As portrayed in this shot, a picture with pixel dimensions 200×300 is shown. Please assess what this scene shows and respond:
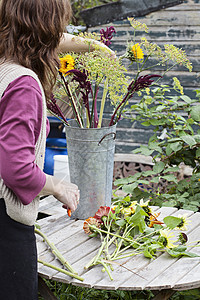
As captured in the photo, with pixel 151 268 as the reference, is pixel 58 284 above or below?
below

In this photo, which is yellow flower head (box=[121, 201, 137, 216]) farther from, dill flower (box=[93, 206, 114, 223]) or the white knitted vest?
the white knitted vest

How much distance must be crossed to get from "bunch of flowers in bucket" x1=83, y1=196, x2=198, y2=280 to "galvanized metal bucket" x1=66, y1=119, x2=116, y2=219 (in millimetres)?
114

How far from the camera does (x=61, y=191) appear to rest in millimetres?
1280

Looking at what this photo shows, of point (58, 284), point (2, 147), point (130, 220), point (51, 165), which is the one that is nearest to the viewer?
point (2, 147)

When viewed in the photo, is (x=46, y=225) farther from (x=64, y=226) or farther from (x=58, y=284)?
(x=58, y=284)

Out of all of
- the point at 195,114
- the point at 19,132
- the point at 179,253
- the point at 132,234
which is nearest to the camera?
the point at 19,132

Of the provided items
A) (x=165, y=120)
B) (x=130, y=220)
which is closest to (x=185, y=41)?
(x=165, y=120)

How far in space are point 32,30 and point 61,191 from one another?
47 cm

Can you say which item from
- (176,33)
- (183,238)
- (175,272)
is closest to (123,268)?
(175,272)

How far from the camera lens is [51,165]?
128 inches

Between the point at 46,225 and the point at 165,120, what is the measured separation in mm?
1114

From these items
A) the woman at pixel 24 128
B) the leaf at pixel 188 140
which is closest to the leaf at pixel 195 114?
the leaf at pixel 188 140

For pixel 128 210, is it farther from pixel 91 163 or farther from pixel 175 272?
pixel 175 272

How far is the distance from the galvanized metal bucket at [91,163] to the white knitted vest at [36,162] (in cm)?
44
